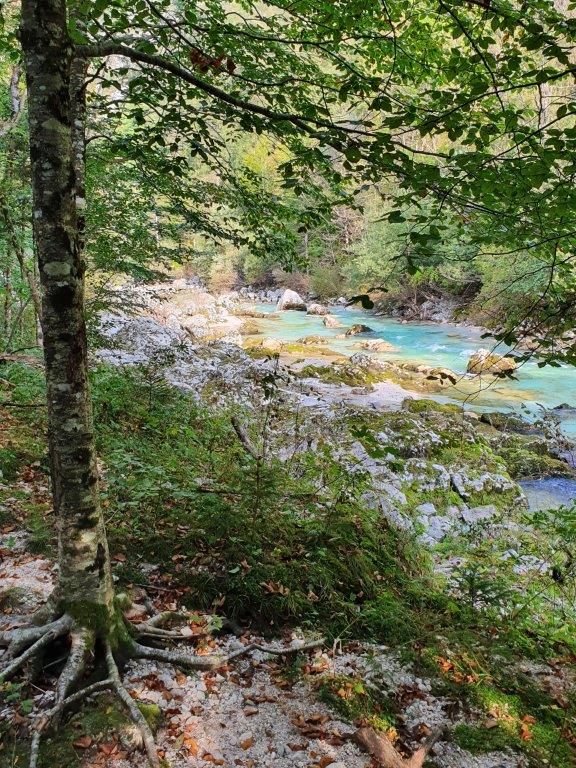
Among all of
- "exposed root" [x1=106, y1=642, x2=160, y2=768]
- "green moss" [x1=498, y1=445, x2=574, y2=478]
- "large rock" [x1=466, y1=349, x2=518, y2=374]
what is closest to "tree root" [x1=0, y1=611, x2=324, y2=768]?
"exposed root" [x1=106, y1=642, x2=160, y2=768]

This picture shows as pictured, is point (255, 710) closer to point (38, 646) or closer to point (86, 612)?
point (86, 612)

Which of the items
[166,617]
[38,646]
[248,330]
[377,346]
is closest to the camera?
Answer: [38,646]

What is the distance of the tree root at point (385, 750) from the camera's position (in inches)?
111

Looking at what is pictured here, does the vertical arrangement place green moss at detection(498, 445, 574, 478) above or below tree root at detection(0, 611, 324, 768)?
below

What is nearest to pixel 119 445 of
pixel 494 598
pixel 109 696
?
pixel 109 696

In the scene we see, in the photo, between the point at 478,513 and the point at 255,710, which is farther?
the point at 478,513

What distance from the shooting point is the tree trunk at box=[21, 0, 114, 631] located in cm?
231

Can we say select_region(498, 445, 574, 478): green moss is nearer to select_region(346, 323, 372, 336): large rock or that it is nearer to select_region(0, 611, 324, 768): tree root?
select_region(0, 611, 324, 768): tree root

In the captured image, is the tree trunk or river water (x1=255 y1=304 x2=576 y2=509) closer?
the tree trunk

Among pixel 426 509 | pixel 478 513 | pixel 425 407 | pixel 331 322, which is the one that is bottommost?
pixel 478 513

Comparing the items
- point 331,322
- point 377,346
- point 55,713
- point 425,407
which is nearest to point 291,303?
point 331,322

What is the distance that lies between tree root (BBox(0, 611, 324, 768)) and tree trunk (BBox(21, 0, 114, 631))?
0.37ft

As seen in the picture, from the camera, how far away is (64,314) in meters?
2.53

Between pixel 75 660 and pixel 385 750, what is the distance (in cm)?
194
